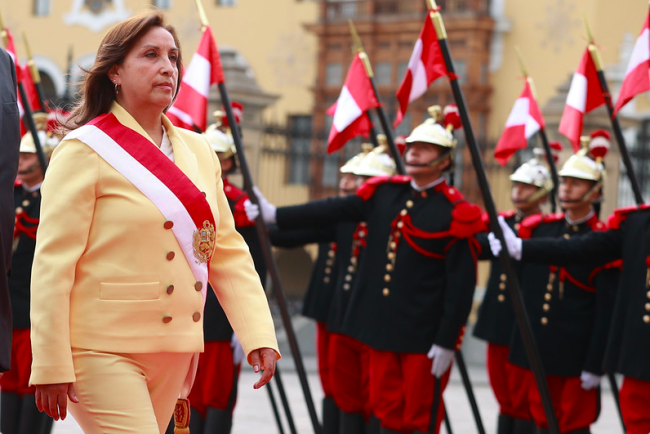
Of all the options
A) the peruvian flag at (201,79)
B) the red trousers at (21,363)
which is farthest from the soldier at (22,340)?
the peruvian flag at (201,79)

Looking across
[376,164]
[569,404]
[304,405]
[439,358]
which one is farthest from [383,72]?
[439,358]

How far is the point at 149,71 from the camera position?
3146 millimetres

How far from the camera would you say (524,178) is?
7301mm

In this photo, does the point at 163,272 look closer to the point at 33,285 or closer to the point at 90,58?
the point at 33,285

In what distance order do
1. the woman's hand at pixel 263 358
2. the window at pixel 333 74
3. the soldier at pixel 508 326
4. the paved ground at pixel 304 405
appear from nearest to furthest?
the woman's hand at pixel 263 358
the soldier at pixel 508 326
the paved ground at pixel 304 405
the window at pixel 333 74

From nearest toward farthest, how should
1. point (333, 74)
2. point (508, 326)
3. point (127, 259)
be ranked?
point (127, 259), point (508, 326), point (333, 74)

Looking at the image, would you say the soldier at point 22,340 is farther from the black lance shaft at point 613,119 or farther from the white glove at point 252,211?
the black lance shaft at point 613,119

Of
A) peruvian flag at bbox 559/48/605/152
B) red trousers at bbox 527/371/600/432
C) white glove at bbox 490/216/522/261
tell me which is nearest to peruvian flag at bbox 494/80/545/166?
peruvian flag at bbox 559/48/605/152

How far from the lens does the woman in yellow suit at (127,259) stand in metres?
2.94

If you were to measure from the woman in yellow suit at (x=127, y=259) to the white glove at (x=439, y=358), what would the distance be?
2.20m

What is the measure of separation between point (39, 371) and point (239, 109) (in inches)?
157

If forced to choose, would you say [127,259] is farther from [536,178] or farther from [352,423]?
[536,178]

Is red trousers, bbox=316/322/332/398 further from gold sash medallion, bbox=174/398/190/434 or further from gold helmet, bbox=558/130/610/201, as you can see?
gold sash medallion, bbox=174/398/190/434

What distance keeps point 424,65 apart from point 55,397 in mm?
3467
